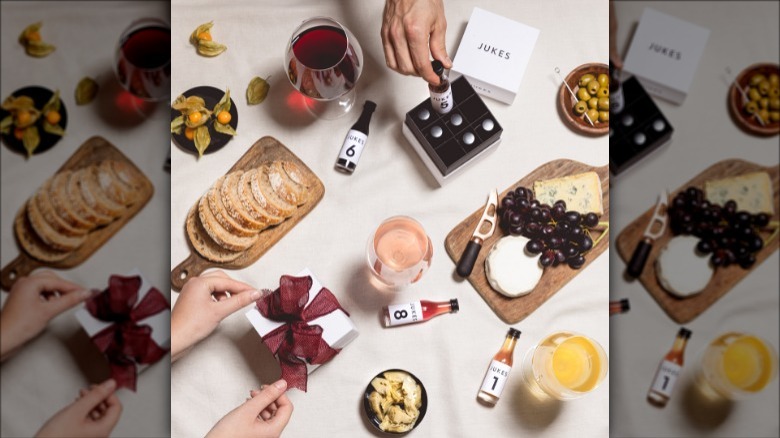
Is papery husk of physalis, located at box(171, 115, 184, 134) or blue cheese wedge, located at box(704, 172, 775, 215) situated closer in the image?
papery husk of physalis, located at box(171, 115, 184, 134)

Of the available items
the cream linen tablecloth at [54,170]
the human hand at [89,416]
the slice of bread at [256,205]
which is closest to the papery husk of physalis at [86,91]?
the cream linen tablecloth at [54,170]

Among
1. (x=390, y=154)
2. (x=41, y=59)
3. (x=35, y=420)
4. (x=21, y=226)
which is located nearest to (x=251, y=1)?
(x=390, y=154)

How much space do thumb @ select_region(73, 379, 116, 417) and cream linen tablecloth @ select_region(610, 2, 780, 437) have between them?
3.56 feet

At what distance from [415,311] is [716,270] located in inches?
26.9

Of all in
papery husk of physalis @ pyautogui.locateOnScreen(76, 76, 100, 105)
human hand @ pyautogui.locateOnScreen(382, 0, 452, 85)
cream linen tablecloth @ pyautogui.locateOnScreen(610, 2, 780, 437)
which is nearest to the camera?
human hand @ pyautogui.locateOnScreen(382, 0, 452, 85)

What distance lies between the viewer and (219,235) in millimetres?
1228

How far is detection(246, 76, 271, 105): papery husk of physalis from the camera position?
50.3 inches

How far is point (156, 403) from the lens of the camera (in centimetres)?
144

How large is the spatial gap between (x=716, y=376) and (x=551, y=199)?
49cm

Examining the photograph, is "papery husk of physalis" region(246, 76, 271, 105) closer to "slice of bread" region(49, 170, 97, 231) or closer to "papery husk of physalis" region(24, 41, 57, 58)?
"slice of bread" region(49, 170, 97, 231)

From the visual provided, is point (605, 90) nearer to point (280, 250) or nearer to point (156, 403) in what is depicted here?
point (280, 250)

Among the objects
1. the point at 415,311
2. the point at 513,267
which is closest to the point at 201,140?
the point at 415,311

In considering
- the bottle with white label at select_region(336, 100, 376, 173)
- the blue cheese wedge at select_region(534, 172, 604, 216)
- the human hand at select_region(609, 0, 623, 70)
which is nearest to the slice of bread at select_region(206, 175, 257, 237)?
the bottle with white label at select_region(336, 100, 376, 173)

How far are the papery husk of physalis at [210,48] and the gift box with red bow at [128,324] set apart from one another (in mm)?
521
